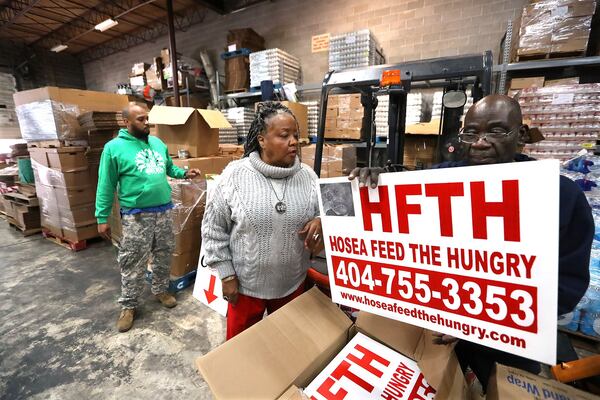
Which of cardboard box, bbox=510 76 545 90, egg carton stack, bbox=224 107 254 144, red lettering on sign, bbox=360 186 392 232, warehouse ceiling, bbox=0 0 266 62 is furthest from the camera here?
warehouse ceiling, bbox=0 0 266 62

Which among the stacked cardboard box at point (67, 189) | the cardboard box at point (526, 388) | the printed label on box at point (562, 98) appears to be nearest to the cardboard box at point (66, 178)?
the stacked cardboard box at point (67, 189)

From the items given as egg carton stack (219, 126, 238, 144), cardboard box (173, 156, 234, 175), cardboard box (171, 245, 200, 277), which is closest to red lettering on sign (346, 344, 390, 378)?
cardboard box (171, 245, 200, 277)

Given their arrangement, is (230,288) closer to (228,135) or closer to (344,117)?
(344,117)

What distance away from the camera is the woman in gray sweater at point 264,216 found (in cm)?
127

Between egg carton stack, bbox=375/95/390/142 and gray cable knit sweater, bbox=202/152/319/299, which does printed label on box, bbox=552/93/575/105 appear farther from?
gray cable knit sweater, bbox=202/152/319/299

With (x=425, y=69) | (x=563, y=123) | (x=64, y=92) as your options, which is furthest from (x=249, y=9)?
(x=563, y=123)

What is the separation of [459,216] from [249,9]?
720 cm

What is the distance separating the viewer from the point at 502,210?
74 cm

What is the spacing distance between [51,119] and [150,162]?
2.87 m

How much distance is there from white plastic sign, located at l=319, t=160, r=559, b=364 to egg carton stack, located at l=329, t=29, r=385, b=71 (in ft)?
13.7

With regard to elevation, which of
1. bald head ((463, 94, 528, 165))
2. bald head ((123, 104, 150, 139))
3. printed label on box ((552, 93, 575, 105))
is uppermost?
printed label on box ((552, 93, 575, 105))

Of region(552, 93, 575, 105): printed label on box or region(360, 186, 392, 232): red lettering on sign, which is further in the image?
region(552, 93, 575, 105): printed label on box

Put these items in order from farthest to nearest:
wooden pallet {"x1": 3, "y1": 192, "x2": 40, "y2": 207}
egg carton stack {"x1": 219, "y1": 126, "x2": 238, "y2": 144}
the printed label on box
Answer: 1. egg carton stack {"x1": 219, "y1": 126, "x2": 238, "y2": 144}
2. wooden pallet {"x1": 3, "y1": 192, "x2": 40, "y2": 207}
3. the printed label on box

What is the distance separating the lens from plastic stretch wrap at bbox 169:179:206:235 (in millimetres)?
2854
